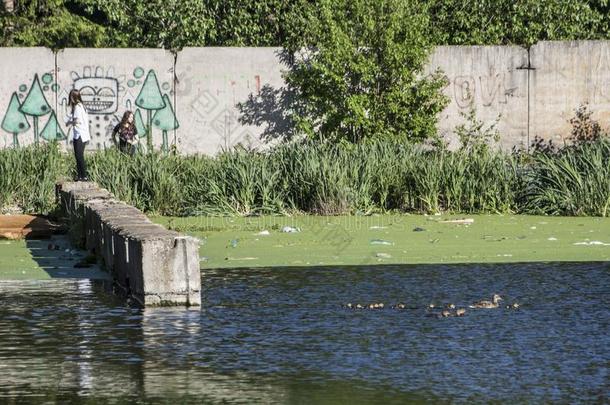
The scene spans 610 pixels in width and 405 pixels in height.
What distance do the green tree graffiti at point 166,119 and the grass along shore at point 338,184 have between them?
20.7 ft

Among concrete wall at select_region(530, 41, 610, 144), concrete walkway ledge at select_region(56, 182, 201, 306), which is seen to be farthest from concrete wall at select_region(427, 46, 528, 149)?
concrete walkway ledge at select_region(56, 182, 201, 306)

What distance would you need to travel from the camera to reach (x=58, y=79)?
89.9ft

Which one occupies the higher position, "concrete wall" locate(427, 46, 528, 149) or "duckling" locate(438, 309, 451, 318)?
"concrete wall" locate(427, 46, 528, 149)

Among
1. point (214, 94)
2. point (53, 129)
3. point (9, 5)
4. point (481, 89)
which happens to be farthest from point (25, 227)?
point (9, 5)

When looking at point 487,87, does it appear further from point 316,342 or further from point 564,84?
point 316,342

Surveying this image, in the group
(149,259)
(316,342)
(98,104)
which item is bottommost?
(316,342)

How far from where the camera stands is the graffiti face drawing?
90.1 feet

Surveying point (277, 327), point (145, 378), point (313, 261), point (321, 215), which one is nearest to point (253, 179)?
point (321, 215)

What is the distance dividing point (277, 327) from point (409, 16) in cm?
1614

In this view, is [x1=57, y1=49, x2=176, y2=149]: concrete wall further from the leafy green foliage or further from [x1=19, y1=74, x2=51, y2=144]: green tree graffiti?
the leafy green foliage

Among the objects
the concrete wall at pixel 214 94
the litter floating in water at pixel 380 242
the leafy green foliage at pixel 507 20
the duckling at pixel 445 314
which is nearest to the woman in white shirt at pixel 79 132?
the litter floating in water at pixel 380 242

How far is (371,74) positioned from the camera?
26500 millimetres

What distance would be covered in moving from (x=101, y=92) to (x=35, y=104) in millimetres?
1214

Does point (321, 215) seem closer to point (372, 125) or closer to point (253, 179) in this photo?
point (253, 179)
